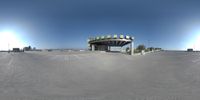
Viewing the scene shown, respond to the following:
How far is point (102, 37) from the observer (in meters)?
92.8

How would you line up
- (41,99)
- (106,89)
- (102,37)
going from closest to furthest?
1. (41,99)
2. (106,89)
3. (102,37)

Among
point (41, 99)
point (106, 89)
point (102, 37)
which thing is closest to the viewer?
point (41, 99)

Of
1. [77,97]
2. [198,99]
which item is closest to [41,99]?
[77,97]

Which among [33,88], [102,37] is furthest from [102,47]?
[33,88]

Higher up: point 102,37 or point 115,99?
point 102,37

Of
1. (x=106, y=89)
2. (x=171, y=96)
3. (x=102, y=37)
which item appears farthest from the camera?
(x=102, y=37)

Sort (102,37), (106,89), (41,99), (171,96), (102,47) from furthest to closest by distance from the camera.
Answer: (102,47), (102,37), (106,89), (171,96), (41,99)

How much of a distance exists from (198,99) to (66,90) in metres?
6.26

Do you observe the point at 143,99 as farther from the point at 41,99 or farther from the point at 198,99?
the point at 41,99

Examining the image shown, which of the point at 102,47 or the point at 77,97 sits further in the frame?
the point at 102,47

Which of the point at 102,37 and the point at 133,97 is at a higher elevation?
the point at 102,37

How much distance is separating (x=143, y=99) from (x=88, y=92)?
2786mm

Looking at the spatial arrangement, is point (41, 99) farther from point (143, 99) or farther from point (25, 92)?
point (143, 99)

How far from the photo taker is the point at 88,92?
1017 cm
